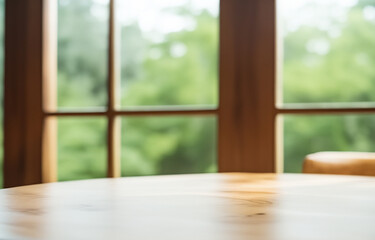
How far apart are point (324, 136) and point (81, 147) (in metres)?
1.48

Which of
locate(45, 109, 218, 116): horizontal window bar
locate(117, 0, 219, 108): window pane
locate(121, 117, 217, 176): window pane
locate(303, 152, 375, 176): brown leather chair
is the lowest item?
locate(121, 117, 217, 176): window pane

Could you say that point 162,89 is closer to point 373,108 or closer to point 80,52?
point 80,52

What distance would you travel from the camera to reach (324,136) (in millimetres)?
2904

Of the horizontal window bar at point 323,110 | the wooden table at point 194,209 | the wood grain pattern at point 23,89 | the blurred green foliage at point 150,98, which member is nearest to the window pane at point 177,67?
the blurred green foliage at point 150,98

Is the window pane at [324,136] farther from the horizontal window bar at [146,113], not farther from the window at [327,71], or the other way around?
the horizontal window bar at [146,113]

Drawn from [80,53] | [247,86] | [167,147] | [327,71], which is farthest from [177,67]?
[247,86]

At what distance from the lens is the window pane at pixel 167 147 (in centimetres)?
322

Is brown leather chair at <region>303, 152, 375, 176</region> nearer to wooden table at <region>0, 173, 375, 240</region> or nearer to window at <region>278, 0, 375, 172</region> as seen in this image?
wooden table at <region>0, 173, 375, 240</region>

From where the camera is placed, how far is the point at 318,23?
283 cm

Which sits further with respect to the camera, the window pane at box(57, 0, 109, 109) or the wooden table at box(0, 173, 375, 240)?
the window pane at box(57, 0, 109, 109)

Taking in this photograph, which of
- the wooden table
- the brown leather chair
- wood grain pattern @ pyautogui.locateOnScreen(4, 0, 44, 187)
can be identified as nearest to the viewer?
the wooden table

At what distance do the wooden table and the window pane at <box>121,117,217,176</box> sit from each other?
7.55 feet

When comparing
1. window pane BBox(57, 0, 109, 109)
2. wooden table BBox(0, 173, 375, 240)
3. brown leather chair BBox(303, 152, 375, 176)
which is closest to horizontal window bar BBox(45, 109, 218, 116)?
brown leather chair BBox(303, 152, 375, 176)

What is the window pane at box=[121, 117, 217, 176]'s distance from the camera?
3221mm
